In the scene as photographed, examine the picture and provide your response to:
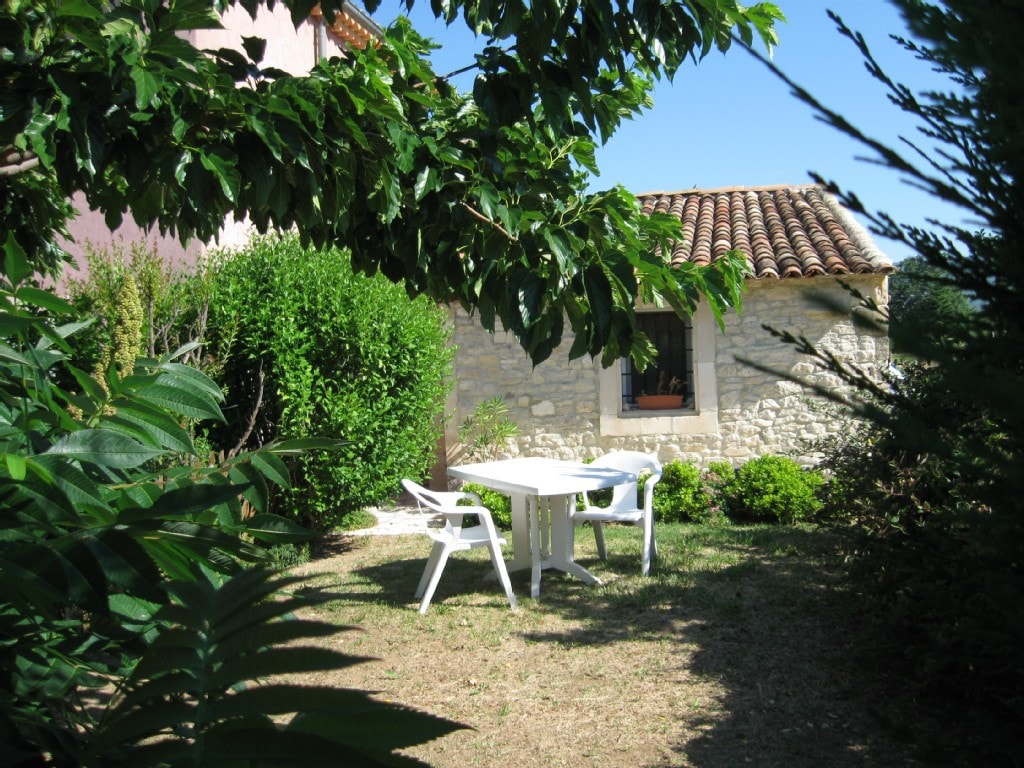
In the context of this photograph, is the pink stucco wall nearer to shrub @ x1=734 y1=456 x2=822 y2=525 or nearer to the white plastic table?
the white plastic table

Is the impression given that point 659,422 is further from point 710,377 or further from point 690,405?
point 710,377

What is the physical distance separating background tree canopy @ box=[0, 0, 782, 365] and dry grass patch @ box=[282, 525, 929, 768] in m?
1.26

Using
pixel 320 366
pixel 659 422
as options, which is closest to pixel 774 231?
pixel 659 422

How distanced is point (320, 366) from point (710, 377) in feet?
15.9

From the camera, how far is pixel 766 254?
11.2m

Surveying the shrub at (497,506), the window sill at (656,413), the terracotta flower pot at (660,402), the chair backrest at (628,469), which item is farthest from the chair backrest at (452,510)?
the terracotta flower pot at (660,402)

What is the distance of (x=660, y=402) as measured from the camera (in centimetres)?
1164

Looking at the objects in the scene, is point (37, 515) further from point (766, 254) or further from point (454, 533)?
point (766, 254)

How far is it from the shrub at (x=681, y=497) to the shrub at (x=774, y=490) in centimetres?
40

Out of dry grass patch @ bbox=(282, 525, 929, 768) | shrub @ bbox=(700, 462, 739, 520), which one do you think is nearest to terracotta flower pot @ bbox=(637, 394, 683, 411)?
shrub @ bbox=(700, 462, 739, 520)

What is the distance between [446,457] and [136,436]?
9.74 meters

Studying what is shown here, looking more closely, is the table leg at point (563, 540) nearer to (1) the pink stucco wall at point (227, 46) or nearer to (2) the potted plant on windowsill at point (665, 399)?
(1) the pink stucco wall at point (227, 46)

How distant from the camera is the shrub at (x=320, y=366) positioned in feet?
27.3

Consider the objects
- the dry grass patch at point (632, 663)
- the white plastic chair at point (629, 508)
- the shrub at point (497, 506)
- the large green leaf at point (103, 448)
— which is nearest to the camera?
the large green leaf at point (103, 448)
